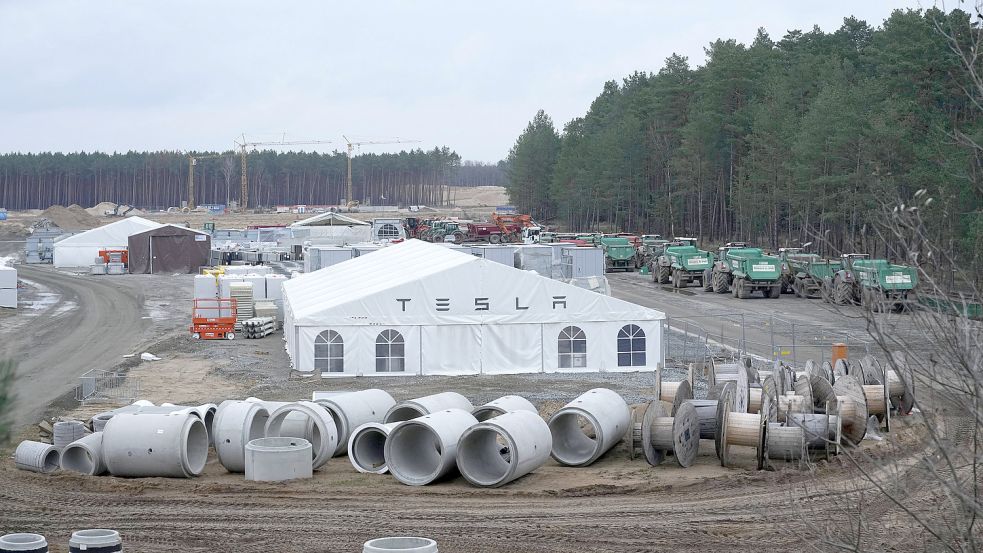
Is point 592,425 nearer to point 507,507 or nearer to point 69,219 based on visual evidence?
point 507,507

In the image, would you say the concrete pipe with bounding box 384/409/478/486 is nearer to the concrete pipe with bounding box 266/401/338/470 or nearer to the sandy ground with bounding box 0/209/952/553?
the sandy ground with bounding box 0/209/952/553

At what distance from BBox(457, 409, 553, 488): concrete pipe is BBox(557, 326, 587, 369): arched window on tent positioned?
10860mm

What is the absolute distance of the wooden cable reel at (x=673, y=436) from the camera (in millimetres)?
17969

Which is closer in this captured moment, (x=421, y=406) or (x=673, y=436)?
(x=673, y=436)

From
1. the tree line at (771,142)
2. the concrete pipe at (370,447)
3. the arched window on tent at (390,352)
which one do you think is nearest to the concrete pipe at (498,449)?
the concrete pipe at (370,447)

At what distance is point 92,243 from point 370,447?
207ft

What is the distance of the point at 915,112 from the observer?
165 feet

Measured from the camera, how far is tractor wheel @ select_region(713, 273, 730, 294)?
50625 millimetres

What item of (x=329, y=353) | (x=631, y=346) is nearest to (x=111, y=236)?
(x=329, y=353)

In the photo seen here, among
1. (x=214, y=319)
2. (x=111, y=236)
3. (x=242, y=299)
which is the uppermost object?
(x=111, y=236)

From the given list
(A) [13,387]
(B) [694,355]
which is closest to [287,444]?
(A) [13,387]

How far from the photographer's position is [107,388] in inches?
1088

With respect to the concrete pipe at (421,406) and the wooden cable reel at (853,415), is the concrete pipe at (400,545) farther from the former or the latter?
the wooden cable reel at (853,415)

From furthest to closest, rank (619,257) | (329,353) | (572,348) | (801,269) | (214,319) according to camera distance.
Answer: (619,257), (801,269), (214,319), (572,348), (329,353)
